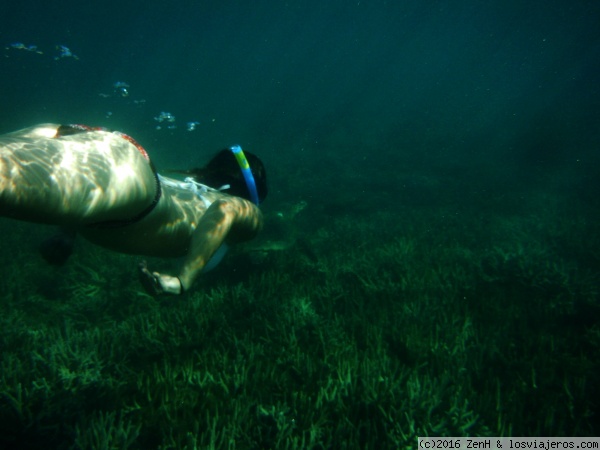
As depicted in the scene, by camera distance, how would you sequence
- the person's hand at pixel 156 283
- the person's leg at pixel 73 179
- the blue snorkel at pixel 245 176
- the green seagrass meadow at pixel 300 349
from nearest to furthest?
the person's leg at pixel 73 179 < the person's hand at pixel 156 283 < the blue snorkel at pixel 245 176 < the green seagrass meadow at pixel 300 349

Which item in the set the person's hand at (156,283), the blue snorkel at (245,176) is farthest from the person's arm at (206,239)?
the blue snorkel at (245,176)

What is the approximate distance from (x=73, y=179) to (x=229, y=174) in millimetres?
1898

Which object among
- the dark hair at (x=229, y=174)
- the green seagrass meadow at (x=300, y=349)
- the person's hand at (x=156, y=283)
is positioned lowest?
the green seagrass meadow at (x=300, y=349)

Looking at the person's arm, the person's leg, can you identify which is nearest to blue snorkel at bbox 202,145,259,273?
the person's arm

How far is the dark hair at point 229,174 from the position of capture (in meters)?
3.48

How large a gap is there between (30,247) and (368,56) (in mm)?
127544

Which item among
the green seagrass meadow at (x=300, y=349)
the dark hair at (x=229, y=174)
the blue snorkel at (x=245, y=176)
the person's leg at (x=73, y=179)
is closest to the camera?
the person's leg at (x=73, y=179)

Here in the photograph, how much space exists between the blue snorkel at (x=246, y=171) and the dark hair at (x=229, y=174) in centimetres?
9

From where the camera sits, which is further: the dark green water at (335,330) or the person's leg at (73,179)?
the dark green water at (335,330)

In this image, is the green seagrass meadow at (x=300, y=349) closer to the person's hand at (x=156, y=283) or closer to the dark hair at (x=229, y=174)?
the person's hand at (x=156, y=283)

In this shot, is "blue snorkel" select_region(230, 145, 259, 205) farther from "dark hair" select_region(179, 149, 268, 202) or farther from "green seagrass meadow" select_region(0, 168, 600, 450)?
"green seagrass meadow" select_region(0, 168, 600, 450)

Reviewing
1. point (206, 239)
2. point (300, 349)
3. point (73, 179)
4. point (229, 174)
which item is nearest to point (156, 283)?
point (206, 239)

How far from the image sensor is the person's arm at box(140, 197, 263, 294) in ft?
6.93

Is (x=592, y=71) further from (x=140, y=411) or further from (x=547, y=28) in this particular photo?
(x=140, y=411)
